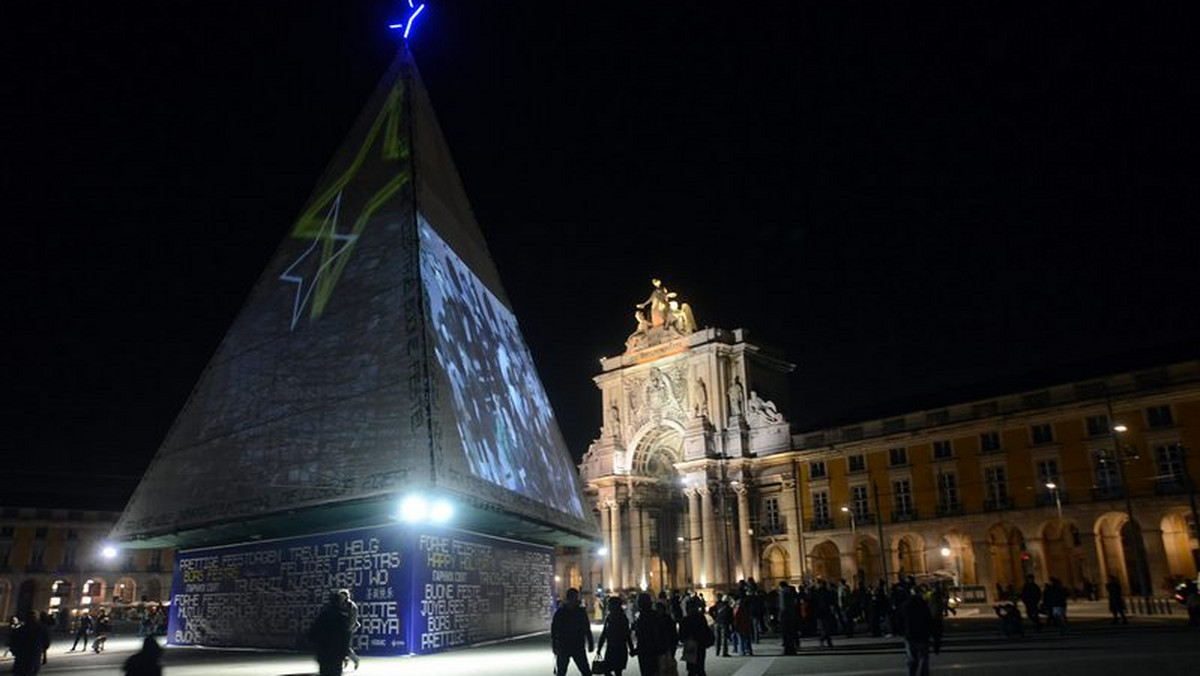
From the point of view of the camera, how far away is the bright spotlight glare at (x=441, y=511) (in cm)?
1269

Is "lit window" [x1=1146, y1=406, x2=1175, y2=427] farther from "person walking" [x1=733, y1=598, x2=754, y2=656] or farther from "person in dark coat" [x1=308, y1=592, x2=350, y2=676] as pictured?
"person in dark coat" [x1=308, y1=592, x2=350, y2=676]

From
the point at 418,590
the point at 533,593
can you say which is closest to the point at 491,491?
the point at 418,590

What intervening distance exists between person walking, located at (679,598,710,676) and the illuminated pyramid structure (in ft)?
13.4

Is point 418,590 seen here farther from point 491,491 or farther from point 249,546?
point 249,546

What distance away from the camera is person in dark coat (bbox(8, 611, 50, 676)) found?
9922mm

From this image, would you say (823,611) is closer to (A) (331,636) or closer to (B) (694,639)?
(B) (694,639)

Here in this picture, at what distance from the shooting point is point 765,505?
4906cm

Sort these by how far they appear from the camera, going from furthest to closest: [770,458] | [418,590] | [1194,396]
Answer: [770,458], [1194,396], [418,590]

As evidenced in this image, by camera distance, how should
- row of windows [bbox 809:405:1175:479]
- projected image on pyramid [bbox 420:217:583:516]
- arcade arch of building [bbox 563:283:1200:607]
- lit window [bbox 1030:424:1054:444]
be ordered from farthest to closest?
lit window [bbox 1030:424:1054:444] < arcade arch of building [bbox 563:283:1200:607] < row of windows [bbox 809:405:1175:479] < projected image on pyramid [bbox 420:217:583:516]

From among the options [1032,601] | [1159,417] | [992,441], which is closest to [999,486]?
[992,441]

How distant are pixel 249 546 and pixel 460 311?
612 cm

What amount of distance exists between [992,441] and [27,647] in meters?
40.6

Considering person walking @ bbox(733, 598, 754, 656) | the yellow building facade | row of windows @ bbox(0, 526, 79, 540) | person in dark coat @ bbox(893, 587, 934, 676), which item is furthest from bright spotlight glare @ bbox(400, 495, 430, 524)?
row of windows @ bbox(0, 526, 79, 540)

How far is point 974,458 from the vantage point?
40.4 meters
